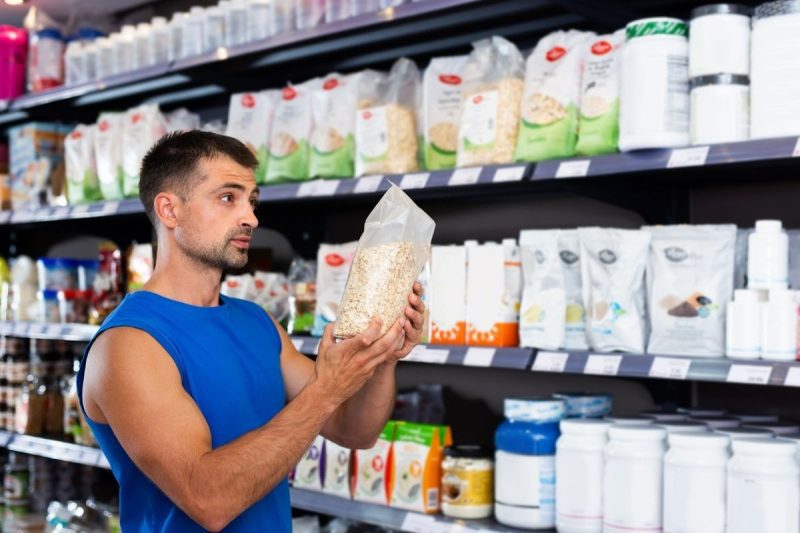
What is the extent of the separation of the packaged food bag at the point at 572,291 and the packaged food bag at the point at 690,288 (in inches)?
8.1

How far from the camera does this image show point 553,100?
2752mm

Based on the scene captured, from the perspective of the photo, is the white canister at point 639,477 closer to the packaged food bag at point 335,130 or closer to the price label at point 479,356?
the price label at point 479,356

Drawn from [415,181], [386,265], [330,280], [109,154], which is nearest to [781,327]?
[386,265]

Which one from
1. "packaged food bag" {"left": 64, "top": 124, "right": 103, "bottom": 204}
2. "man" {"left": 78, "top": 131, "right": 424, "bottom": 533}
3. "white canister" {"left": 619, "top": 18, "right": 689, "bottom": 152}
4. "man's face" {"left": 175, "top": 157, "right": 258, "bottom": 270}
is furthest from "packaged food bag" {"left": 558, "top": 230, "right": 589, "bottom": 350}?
"packaged food bag" {"left": 64, "top": 124, "right": 103, "bottom": 204}

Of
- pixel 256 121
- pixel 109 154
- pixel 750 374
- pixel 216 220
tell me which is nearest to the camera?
pixel 216 220

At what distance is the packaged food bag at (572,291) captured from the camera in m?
2.72

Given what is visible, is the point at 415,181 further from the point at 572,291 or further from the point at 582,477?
the point at 582,477

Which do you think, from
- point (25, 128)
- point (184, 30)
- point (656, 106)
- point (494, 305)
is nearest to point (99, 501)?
point (25, 128)

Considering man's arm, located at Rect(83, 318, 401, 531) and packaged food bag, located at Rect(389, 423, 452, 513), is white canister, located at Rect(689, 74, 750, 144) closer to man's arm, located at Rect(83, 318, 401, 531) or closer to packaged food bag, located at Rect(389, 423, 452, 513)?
man's arm, located at Rect(83, 318, 401, 531)

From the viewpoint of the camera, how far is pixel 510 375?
3.49 metres

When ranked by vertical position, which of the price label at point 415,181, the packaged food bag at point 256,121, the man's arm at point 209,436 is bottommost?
the man's arm at point 209,436

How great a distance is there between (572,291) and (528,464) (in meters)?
0.47

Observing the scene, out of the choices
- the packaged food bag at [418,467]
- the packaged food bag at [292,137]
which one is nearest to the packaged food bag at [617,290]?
the packaged food bag at [418,467]

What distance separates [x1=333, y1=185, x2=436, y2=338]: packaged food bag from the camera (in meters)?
1.83
